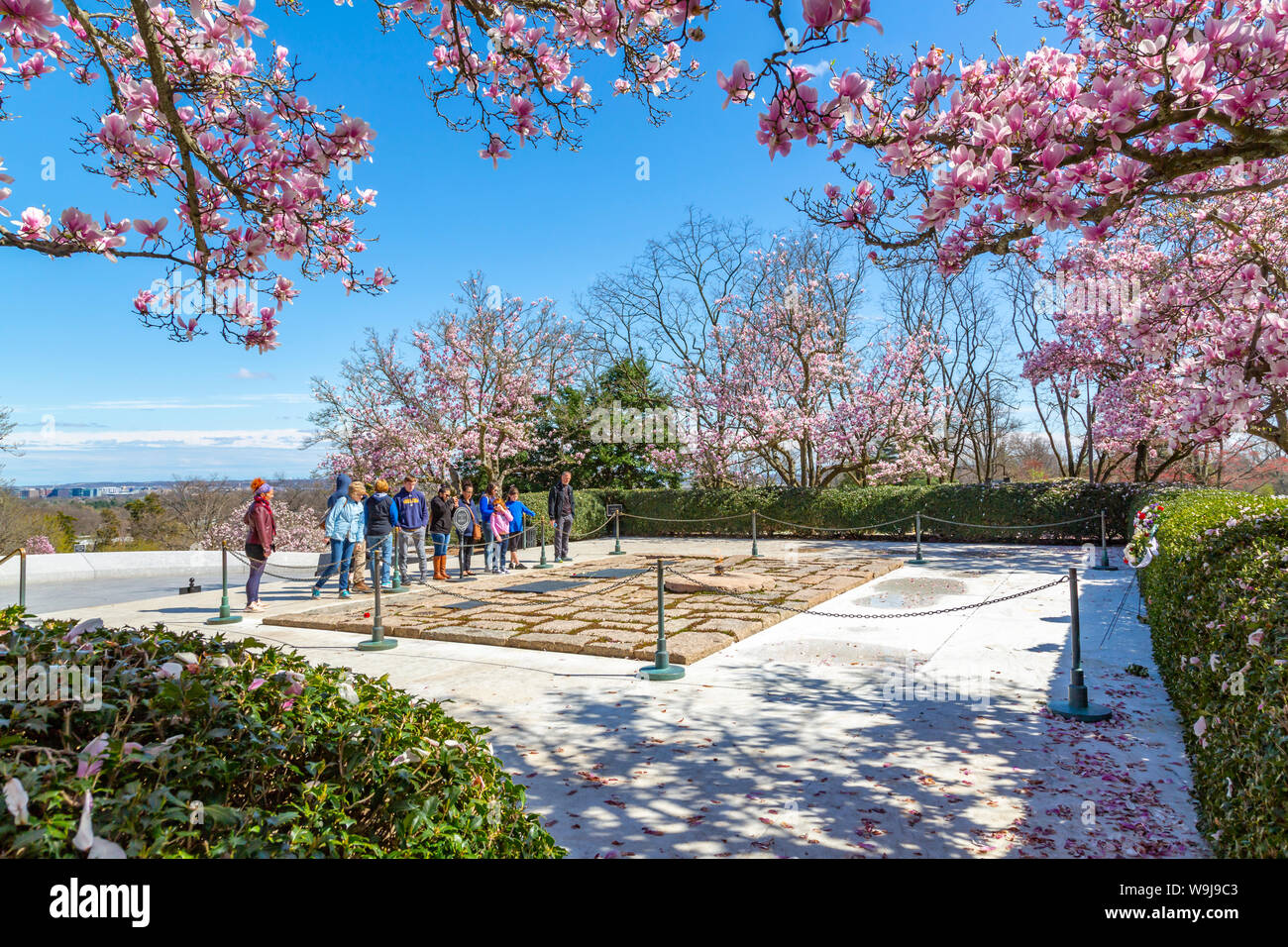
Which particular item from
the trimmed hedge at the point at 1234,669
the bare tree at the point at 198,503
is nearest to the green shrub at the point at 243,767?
the trimmed hedge at the point at 1234,669

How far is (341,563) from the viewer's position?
418 inches

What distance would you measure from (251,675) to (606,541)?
17831 mm

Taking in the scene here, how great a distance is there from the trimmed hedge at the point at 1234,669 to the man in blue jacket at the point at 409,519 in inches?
382

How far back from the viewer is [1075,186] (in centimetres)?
385

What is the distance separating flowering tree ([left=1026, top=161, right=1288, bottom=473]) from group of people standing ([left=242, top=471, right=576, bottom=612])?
7.99 metres

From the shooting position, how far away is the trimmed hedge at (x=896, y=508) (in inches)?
650

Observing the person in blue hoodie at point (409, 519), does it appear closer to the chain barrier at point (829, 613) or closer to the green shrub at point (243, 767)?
the chain barrier at point (829, 613)

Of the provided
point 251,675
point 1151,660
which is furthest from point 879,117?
point 1151,660

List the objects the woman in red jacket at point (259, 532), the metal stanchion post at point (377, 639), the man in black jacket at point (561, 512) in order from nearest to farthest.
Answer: the metal stanchion post at point (377, 639)
the woman in red jacket at point (259, 532)
the man in black jacket at point (561, 512)

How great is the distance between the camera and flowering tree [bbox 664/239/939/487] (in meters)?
20.6

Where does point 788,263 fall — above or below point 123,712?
above

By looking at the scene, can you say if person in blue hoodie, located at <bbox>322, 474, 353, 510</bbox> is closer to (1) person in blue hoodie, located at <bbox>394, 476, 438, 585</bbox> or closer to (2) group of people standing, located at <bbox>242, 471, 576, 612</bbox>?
(2) group of people standing, located at <bbox>242, 471, 576, 612</bbox>
